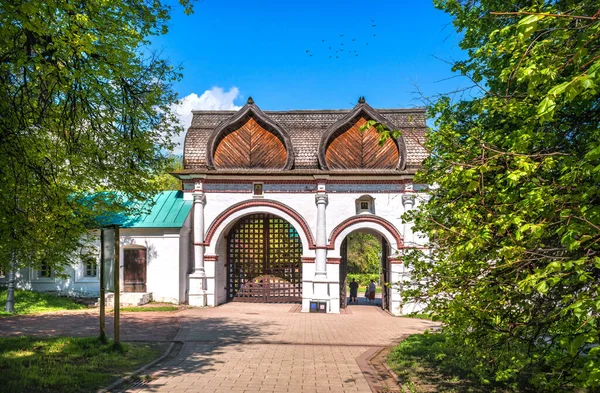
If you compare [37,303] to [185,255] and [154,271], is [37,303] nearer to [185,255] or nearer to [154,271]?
[154,271]

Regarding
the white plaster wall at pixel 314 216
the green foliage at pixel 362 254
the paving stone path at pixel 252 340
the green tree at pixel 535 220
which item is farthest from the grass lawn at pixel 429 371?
the green foliage at pixel 362 254

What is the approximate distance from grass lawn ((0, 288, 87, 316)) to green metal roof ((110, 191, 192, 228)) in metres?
3.83

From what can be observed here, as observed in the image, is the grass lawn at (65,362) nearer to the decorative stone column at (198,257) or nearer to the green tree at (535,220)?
the green tree at (535,220)

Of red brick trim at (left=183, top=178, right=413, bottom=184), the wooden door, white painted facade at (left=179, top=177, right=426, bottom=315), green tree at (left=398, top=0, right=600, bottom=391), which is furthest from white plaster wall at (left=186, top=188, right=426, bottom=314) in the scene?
green tree at (left=398, top=0, right=600, bottom=391)

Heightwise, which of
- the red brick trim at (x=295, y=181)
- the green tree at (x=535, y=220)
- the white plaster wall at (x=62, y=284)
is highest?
the red brick trim at (x=295, y=181)

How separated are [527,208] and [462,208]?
1161 millimetres

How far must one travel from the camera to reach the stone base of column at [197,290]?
19188 millimetres

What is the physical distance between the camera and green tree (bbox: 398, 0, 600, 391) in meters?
3.22

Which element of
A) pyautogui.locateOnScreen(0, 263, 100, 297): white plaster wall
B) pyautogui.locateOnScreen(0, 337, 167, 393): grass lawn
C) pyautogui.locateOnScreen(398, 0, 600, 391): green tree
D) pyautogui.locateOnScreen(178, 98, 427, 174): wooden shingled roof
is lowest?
pyautogui.locateOnScreen(0, 337, 167, 393): grass lawn

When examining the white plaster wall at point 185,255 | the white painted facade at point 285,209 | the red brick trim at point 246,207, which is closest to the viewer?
the white painted facade at point 285,209

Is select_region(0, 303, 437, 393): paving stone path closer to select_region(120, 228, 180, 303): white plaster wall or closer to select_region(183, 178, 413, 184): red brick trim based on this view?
select_region(120, 228, 180, 303): white plaster wall

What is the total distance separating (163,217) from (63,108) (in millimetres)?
11783

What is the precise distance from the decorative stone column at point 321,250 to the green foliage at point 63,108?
8444 millimetres

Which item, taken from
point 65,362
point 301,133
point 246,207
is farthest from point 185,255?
point 65,362
